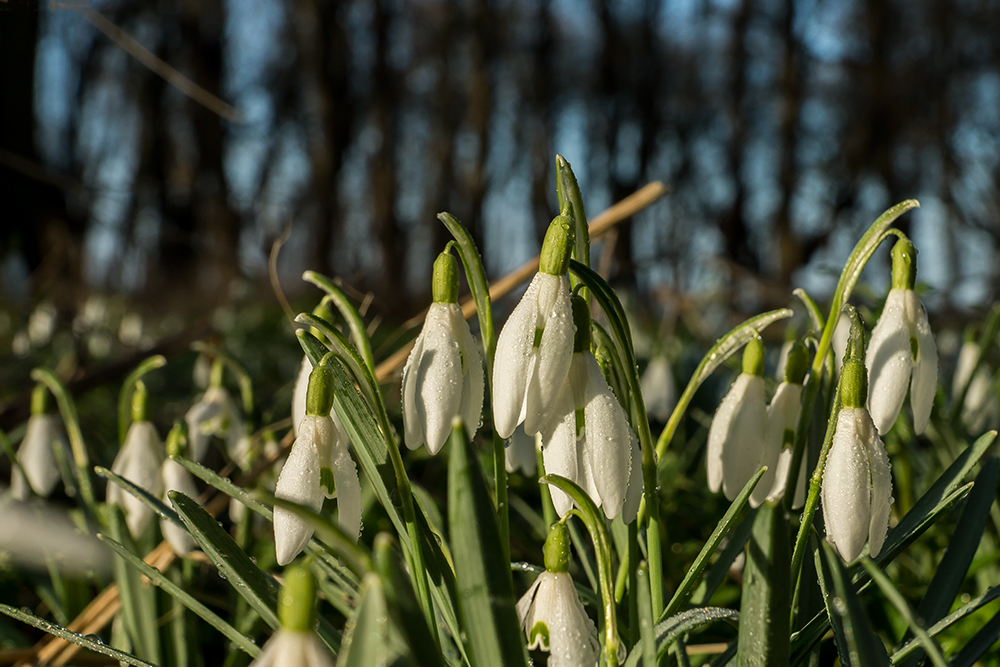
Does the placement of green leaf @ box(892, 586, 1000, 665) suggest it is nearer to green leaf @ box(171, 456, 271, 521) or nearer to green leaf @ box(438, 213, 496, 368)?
green leaf @ box(438, 213, 496, 368)

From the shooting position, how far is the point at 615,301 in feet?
2.57

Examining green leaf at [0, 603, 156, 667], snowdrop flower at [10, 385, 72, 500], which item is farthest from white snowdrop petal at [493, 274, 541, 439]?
snowdrop flower at [10, 385, 72, 500]

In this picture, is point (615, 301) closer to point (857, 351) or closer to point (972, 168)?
point (857, 351)

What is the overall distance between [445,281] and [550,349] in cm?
15

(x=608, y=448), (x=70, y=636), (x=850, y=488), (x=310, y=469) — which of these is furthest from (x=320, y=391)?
(x=850, y=488)

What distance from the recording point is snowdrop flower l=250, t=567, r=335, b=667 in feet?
1.49

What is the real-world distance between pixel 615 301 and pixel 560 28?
724 inches

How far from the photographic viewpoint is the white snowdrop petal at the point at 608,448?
0.74 m

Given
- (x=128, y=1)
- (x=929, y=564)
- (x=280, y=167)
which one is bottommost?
(x=929, y=564)

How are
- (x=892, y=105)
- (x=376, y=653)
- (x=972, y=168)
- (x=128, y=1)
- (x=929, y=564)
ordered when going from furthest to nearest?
(x=892, y=105)
(x=128, y=1)
(x=972, y=168)
(x=929, y=564)
(x=376, y=653)

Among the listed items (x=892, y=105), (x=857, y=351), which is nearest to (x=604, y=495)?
(x=857, y=351)

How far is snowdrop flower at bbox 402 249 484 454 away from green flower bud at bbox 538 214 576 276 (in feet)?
0.37

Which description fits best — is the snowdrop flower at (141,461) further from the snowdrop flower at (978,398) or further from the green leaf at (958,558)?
the snowdrop flower at (978,398)

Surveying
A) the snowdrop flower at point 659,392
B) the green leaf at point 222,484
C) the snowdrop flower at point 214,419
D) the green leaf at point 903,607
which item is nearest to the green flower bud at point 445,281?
the green leaf at point 222,484
